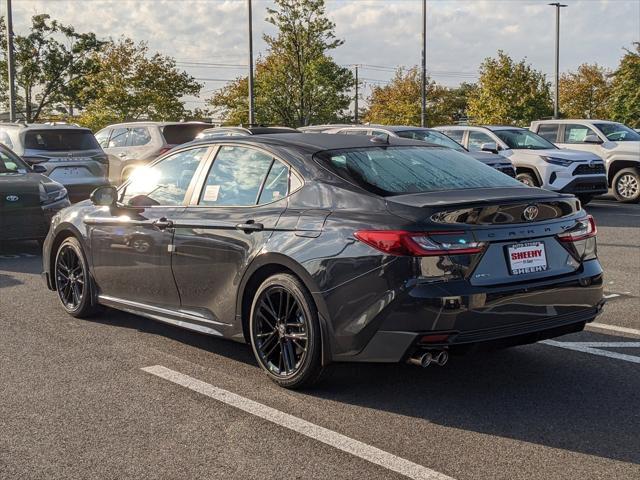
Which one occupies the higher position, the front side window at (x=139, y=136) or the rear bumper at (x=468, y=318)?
the front side window at (x=139, y=136)

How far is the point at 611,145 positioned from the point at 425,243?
15.5 metres

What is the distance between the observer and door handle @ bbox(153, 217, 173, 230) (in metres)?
5.84

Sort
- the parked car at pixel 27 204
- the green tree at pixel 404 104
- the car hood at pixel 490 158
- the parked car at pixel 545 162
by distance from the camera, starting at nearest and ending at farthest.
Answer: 1. the parked car at pixel 27 204
2. the car hood at pixel 490 158
3. the parked car at pixel 545 162
4. the green tree at pixel 404 104

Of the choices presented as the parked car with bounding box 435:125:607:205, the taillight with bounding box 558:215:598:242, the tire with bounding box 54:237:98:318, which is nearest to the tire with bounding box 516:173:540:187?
the parked car with bounding box 435:125:607:205

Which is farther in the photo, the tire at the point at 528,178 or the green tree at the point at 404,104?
the green tree at the point at 404,104

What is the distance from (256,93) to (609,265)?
33.3 metres

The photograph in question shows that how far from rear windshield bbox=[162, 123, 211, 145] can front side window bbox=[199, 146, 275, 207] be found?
40.6ft

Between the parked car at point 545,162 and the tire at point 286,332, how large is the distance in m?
11.8

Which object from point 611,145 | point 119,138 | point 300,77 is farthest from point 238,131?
point 300,77

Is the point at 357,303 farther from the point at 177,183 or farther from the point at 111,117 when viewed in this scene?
the point at 111,117

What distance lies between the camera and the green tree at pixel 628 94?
43.6 metres

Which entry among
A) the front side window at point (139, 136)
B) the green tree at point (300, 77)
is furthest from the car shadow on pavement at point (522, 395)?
the green tree at point (300, 77)

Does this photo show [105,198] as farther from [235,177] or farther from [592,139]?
[592,139]

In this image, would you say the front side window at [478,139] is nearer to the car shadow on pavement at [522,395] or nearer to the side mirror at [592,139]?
the side mirror at [592,139]
